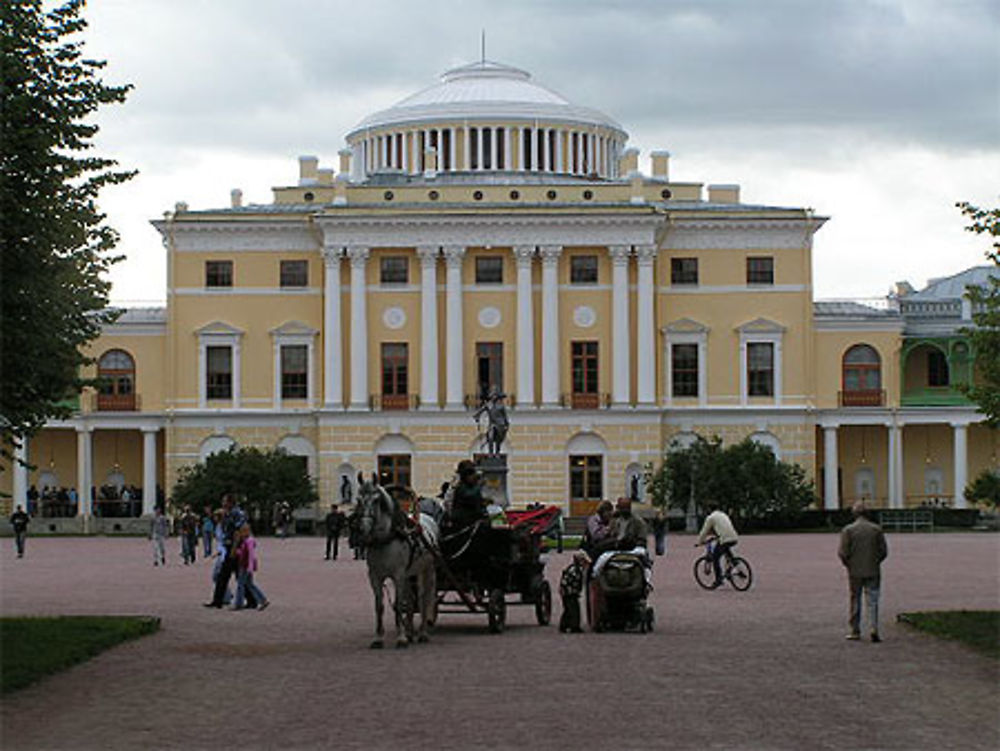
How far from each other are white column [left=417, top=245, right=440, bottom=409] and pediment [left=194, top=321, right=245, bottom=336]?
315 inches

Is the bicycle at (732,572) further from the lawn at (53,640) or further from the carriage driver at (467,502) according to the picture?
the lawn at (53,640)

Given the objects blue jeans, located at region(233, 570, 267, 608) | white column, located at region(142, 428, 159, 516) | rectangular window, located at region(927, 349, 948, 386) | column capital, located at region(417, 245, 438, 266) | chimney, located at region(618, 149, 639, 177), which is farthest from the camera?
rectangular window, located at region(927, 349, 948, 386)

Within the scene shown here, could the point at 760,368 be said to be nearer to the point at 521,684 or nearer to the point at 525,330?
the point at 525,330

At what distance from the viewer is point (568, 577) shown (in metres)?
27.2

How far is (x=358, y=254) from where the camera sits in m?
82.5

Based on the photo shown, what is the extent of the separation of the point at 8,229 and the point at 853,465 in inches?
2724

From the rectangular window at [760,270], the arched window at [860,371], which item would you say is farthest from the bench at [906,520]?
the rectangular window at [760,270]

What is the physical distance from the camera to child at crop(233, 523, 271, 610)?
32.2 metres

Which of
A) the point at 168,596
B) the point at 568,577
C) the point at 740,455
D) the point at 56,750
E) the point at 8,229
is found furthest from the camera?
the point at 740,455

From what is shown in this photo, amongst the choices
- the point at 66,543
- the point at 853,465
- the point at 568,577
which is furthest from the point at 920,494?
the point at 568,577

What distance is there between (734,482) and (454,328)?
1478cm

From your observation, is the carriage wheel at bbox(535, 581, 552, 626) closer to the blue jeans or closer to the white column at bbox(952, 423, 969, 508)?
the blue jeans

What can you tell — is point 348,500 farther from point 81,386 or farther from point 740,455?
point 81,386

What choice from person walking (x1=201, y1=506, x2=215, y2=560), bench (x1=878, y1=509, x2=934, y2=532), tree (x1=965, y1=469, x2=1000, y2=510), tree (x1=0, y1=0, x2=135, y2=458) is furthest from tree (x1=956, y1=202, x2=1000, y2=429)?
bench (x1=878, y1=509, x2=934, y2=532)
